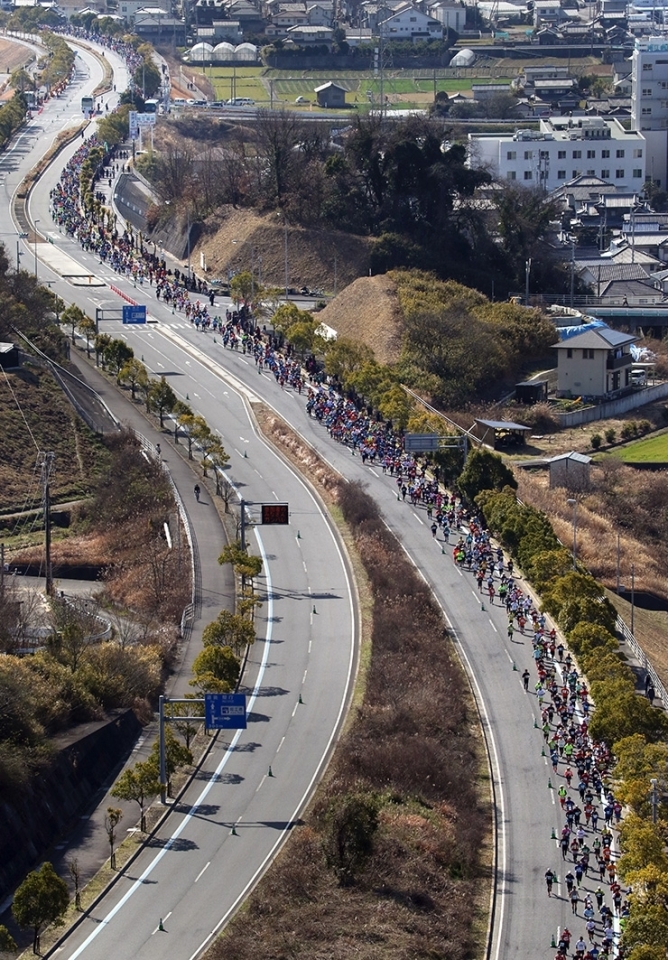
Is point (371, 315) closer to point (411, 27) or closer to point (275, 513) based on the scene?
point (275, 513)

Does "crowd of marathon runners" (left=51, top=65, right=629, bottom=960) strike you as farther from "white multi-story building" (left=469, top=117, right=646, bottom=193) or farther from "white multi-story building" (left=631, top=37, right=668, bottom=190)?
"white multi-story building" (left=631, top=37, right=668, bottom=190)

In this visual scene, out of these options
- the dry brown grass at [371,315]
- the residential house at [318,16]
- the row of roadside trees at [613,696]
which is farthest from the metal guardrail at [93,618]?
the residential house at [318,16]

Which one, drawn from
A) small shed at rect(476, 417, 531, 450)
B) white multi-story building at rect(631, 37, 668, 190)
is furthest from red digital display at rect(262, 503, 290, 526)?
white multi-story building at rect(631, 37, 668, 190)

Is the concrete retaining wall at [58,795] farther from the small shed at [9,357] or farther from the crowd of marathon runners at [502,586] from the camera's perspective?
the small shed at [9,357]

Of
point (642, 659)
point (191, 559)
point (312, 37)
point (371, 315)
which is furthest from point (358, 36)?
point (642, 659)

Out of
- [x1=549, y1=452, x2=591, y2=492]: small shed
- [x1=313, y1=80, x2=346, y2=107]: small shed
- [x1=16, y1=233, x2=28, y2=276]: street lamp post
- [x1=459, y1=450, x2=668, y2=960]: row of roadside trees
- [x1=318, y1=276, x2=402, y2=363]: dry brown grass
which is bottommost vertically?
[x1=549, y1=452, x2=591, y2=492]: small shed
